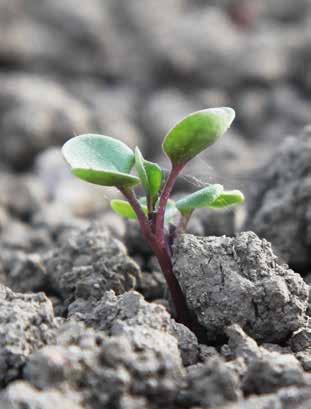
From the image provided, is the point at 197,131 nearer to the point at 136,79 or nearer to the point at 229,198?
the point at 229,198

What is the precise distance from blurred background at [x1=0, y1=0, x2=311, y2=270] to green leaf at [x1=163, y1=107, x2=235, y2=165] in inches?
67.3

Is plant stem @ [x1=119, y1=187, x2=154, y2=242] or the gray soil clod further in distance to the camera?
plant stem @ [x1=119, y1=187, x2=154, y2=242]

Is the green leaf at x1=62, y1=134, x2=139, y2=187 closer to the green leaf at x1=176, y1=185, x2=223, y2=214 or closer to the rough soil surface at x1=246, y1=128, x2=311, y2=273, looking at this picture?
the green leaf at x1=176, y1=185, x2=223, y2=214

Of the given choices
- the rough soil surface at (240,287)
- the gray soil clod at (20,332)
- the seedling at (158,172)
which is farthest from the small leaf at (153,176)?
the gray soil clod at (20,332)

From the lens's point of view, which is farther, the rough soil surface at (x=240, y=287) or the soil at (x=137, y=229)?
the rough soil surface at (x=240, y=287)

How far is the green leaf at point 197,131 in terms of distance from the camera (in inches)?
59.1

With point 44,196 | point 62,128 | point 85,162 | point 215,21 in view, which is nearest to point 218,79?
point 215,21

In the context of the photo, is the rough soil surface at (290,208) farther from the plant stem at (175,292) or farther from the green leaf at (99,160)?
the green leaf at (99,160)

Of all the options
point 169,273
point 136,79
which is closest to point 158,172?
point 169,273

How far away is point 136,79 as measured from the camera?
4531mm

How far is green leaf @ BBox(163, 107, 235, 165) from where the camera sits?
1.50 meters

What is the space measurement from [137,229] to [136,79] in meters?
2.38

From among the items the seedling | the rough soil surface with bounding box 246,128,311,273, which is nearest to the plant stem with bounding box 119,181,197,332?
the seedling

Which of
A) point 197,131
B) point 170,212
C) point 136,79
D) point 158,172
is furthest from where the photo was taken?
point 136,79
